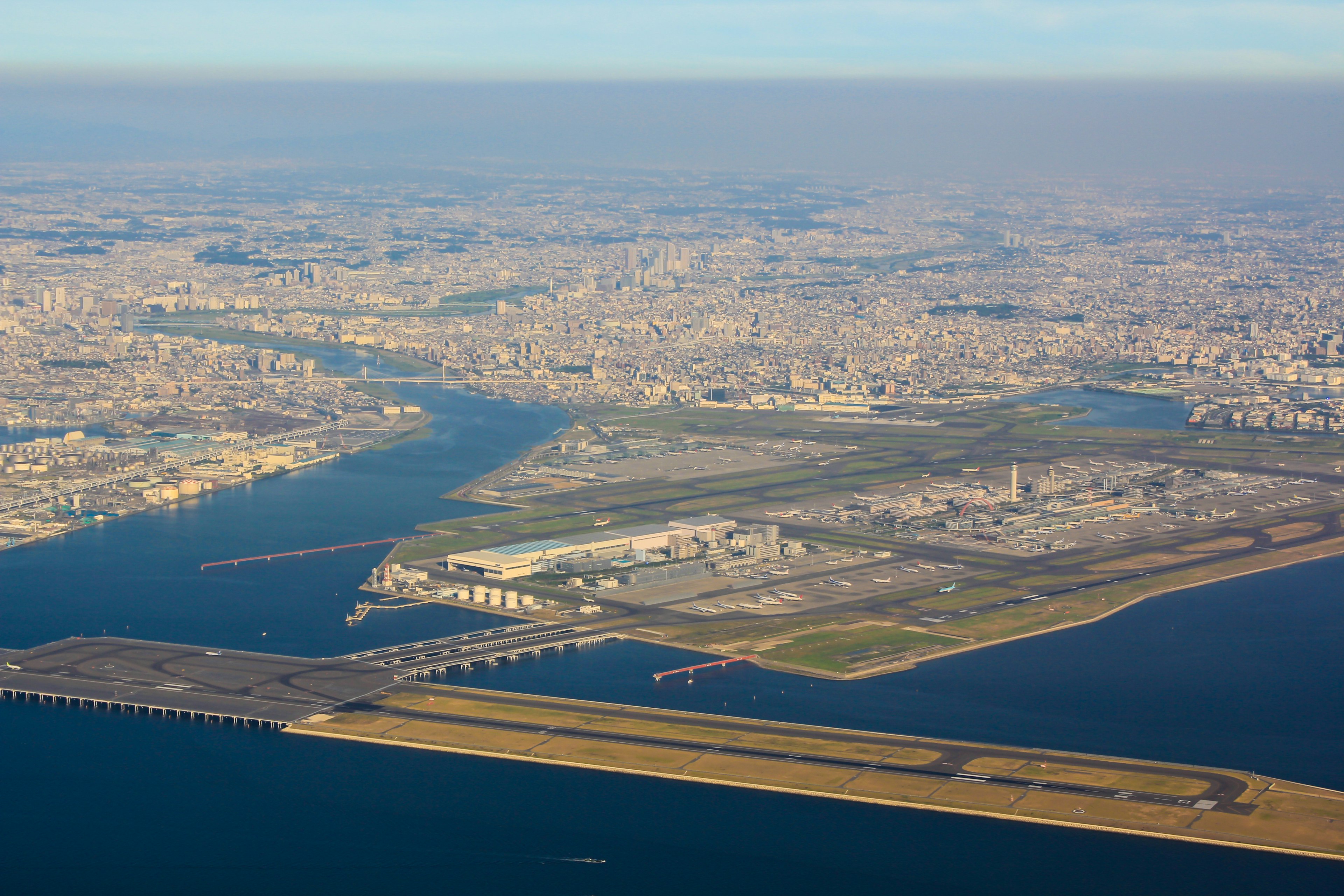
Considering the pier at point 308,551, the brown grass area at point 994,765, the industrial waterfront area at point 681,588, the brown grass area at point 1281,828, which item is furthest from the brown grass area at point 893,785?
the pier at point 308,551

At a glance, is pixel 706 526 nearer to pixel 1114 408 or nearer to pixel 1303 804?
pixel 1303 804

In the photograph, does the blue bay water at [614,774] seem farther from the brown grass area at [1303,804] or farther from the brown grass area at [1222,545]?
the brown grass area at [1222,545]

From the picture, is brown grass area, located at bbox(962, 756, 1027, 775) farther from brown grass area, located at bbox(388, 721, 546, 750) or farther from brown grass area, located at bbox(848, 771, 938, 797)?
brown grass area, located at bbox(388, 721, 546, 750)

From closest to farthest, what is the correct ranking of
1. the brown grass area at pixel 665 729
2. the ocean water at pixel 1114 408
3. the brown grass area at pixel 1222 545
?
Answer: 1. the brown grass area at pixel 665 729
2. the brown grass area at pixel 1222 545
3. the ocean water at pixel 1114 408

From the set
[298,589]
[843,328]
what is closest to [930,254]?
[843,328]

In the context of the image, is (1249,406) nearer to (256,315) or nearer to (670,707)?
(670,707)
